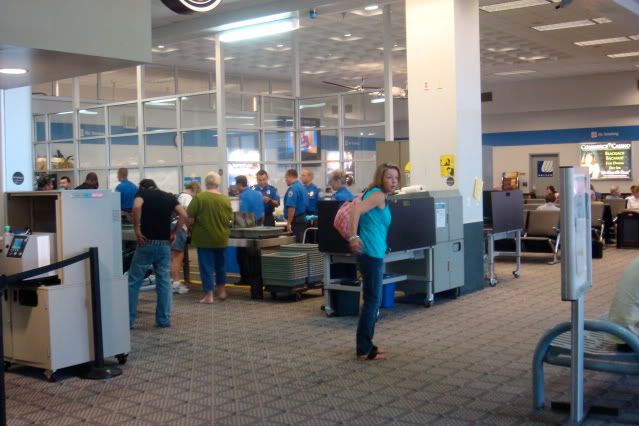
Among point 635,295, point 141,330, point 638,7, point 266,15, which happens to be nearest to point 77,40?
point 141,330

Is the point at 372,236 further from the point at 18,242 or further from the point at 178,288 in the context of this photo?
the point at 178,288

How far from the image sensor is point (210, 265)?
8914 millimetres

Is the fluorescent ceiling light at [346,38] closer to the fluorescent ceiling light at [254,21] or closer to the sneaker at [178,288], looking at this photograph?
the fluorescent ceiling light at [254,21]

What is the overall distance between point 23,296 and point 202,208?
129 inches

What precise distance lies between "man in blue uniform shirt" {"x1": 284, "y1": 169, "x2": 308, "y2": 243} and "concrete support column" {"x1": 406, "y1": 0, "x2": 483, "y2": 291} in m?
2.24

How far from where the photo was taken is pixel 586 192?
13.6 ft

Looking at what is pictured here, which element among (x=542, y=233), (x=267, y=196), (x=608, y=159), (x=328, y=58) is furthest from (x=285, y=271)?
(x=608, y=159)

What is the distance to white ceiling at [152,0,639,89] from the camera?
12562 millimetres

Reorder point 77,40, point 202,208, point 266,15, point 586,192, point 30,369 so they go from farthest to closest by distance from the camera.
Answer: point 266,15 → point 202,208 → point 30,369 → point 77,40 → point 586,192

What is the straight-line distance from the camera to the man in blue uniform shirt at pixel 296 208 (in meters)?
10.9

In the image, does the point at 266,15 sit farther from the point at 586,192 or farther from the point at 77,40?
the point at 586,192

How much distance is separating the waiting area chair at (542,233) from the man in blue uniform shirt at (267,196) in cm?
444

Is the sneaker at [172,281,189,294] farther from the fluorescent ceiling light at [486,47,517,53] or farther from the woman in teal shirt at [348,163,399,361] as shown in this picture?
the fluorescent ceiling light at [486,47,517,53]

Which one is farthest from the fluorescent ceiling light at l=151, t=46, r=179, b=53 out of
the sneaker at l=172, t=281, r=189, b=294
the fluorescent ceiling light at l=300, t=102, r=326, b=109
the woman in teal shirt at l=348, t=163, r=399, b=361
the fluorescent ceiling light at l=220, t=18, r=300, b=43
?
the woman in teal shirt at l=348, t=163, r=399, b=361
